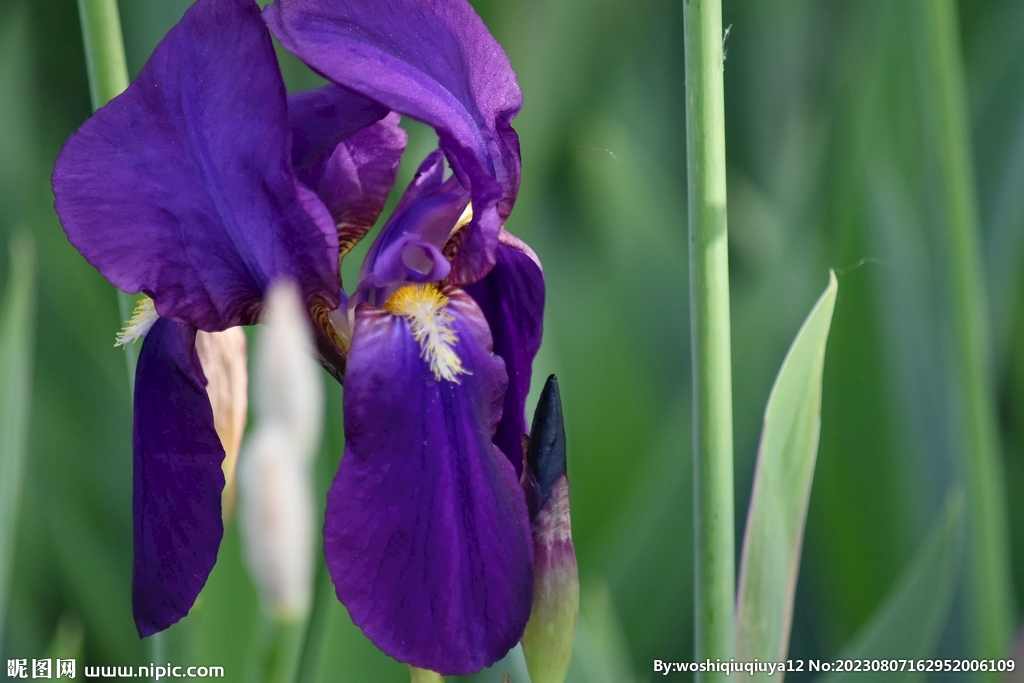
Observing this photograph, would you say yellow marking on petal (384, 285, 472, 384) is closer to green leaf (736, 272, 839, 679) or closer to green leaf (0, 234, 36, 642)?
green leaf (736, 272, 839, 679)

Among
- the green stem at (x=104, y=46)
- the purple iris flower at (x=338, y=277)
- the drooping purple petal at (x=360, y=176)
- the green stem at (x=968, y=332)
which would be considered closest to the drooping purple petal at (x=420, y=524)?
the purple iris flower at (x=338, y=277)

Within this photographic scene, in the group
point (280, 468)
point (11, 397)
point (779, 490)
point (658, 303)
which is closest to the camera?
point (280, 468)

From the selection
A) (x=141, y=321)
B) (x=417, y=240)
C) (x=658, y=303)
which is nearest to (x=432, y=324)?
(x=417, y=240)

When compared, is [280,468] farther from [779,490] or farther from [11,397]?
[11,397]

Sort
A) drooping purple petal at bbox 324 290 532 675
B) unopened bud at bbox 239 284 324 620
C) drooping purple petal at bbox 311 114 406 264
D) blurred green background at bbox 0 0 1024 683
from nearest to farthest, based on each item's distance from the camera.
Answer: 1. unopened bud at bbox 239 284 324 620
2. drooping purple petal at bbox 324 290 532 675
3. drooping purple petal at bbox 311 114 406 264
4. blurred green background at bbox 0 0 1024 683

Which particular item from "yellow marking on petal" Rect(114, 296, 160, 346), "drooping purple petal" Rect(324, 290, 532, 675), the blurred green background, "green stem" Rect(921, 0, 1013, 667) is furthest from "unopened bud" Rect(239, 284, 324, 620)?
"green stem" Rect(921, 0, 1013, 667)
